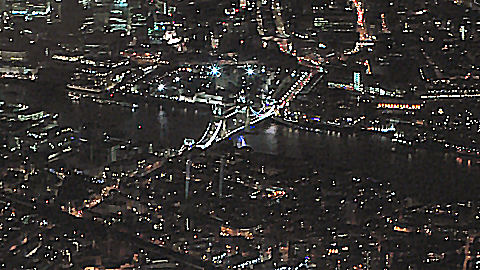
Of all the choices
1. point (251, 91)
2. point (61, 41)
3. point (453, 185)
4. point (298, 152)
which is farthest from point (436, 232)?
point (61, 41)

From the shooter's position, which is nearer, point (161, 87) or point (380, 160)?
point (380, 160)

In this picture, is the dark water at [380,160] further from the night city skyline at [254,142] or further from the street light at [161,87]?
the street light at [161,87]

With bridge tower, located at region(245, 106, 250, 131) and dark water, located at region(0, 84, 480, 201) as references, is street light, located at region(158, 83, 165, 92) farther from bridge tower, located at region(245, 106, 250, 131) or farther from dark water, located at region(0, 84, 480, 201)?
bridge tower, located at region(245, 106, 250, 131)

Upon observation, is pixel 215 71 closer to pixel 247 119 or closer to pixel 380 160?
pixel 247 119

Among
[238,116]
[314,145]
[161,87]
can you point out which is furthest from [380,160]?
[161,87]

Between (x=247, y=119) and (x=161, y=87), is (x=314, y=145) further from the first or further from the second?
(x=161, y=87)

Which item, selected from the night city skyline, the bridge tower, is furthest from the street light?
the bridge tower

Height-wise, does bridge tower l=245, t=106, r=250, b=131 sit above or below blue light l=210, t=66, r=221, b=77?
below

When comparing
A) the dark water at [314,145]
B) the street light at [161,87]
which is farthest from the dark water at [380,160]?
the street light at [161,87]
